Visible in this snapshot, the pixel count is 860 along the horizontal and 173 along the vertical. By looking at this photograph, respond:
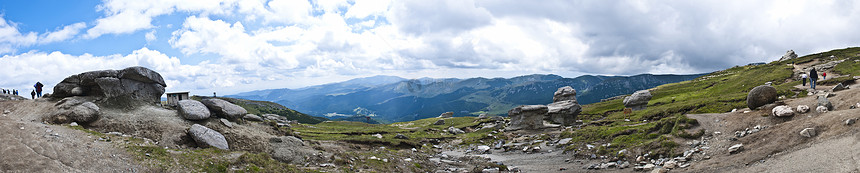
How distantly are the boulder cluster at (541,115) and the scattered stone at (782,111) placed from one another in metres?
44.3

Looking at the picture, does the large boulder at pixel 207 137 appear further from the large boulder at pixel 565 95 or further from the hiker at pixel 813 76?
the large boulder at pixel 565 95

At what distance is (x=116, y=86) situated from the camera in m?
35.5

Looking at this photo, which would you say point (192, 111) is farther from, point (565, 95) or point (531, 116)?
point (565, 95)

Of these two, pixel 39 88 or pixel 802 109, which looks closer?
pixel 802 109

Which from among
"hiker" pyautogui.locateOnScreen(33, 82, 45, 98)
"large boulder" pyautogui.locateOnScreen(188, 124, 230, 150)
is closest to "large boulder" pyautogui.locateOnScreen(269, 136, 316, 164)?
"large boulder" pyautogui.locateOnScreen(188, 124, 230, 150)

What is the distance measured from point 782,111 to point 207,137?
148 ft

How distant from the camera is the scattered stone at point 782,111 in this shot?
2878 centimetres

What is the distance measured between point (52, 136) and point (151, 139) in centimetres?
787

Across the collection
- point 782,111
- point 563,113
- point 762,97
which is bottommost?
point 563,113

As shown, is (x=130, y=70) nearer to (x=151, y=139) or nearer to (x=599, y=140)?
(x=151, y=139)

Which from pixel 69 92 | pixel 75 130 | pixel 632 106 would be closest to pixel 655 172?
pixel 75 130

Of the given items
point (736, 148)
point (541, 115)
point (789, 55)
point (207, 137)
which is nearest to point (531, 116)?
point (541, 115)

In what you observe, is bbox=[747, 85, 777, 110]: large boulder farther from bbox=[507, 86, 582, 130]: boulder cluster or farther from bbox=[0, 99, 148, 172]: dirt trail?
bbox=[0, 99, 148, 172]: dirt trail

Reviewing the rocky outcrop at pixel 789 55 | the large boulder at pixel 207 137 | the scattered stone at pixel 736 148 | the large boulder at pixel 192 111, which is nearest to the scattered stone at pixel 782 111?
the scattered stone at pixel 736 148
